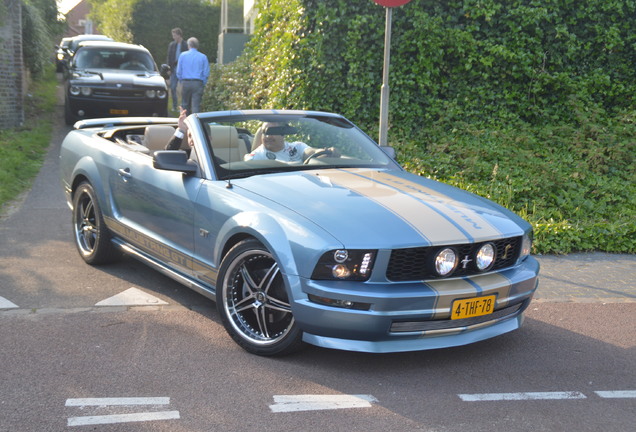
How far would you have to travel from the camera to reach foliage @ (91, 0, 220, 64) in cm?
3073

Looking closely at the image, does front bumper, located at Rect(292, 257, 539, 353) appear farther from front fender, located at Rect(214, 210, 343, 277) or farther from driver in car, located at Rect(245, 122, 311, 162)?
driver in car, located at Rect(245, 122, 311, 162)

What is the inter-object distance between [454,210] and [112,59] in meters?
13.5

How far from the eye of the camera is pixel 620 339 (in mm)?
5328

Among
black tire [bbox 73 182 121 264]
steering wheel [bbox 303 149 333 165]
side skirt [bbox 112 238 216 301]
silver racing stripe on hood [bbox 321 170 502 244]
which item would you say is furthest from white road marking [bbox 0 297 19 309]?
silver racing stripe on hood [bbox 321 170 502 244]

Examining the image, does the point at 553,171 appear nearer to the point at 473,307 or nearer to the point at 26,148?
the point at 473,307

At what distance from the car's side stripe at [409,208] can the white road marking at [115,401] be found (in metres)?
1.70

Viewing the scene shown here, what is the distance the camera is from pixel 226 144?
18.4 ft

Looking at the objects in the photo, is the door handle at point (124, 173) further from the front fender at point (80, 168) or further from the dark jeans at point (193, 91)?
the dark jeans at point (193, 91)

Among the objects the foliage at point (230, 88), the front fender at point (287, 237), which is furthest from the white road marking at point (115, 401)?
the foliage at point (230, 88)

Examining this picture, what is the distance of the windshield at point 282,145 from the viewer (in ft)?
18.0

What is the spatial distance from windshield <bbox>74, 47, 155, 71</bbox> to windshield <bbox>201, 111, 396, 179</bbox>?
11.6m

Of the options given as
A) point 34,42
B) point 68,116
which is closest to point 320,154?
point 68,116

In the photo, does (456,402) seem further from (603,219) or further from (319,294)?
(603,219)

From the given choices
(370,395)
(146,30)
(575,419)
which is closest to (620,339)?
(575,419)
